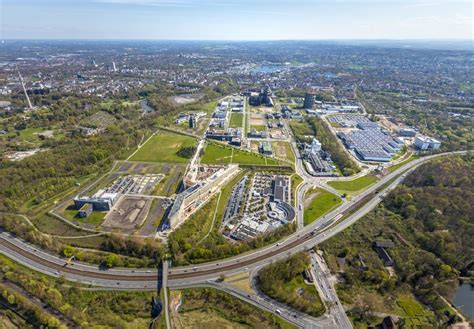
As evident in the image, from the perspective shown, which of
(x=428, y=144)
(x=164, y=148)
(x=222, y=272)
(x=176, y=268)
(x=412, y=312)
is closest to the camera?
(x=412, y=312)

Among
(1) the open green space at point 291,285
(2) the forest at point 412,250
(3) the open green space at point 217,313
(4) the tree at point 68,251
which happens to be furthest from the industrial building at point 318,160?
(4) the tree at point 68,251

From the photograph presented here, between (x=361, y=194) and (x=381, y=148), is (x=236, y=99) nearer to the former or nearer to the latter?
(x=381, y=148)

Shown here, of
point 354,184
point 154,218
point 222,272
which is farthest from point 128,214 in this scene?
point 354,184

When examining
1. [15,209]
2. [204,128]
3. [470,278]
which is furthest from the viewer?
[204,128]

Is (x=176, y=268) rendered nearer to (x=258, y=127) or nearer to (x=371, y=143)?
(x=258, y=127)

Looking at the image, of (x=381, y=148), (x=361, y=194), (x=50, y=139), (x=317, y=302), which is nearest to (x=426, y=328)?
(x=317, y=302)

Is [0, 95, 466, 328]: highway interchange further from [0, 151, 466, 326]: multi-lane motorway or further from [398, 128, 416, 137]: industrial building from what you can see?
[398, 128, 416, 137]: industrial building
